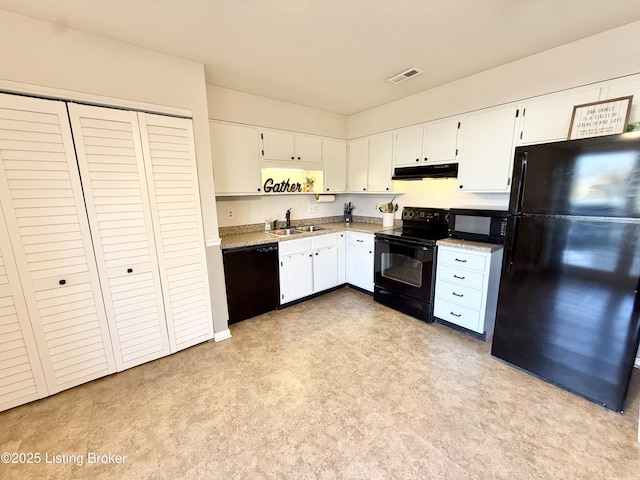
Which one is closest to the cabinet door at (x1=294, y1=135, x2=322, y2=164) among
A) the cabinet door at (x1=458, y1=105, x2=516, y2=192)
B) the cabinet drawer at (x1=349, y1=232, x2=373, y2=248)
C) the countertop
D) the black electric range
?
the countertop

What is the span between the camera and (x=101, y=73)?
192cm

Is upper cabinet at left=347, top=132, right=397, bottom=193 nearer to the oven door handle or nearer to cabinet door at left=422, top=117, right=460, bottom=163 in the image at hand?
cabinet door at left=422, top=117, right=460, bottom=163

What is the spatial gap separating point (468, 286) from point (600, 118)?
1661 mm

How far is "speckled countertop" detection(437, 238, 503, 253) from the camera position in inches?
96.7

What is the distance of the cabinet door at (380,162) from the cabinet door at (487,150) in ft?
3.10

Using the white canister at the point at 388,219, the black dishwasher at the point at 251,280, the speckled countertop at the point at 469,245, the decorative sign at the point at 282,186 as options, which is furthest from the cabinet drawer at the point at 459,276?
the decorative sign at the point at 282,186

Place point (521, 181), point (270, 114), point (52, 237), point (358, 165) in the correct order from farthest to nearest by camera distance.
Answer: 1. point (358, 165)
2. point (270, 114)
3. point (521, 181)
4. point (52, 237)

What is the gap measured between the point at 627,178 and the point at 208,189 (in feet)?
10.0

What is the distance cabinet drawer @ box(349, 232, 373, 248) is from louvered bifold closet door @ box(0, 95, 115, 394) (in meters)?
2.81

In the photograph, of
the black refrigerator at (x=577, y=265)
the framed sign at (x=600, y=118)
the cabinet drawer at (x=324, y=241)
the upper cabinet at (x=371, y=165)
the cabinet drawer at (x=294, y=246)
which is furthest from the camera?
the upper cabinet at (x=371, y=165)

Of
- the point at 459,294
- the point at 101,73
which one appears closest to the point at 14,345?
the point at 101,73

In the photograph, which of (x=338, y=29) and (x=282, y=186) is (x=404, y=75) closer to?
(x=338, y=29)

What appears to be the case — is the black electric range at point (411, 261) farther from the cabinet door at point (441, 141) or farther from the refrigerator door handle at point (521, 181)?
the refrigerator door handle at point (521, 181)

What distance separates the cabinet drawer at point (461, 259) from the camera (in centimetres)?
250
